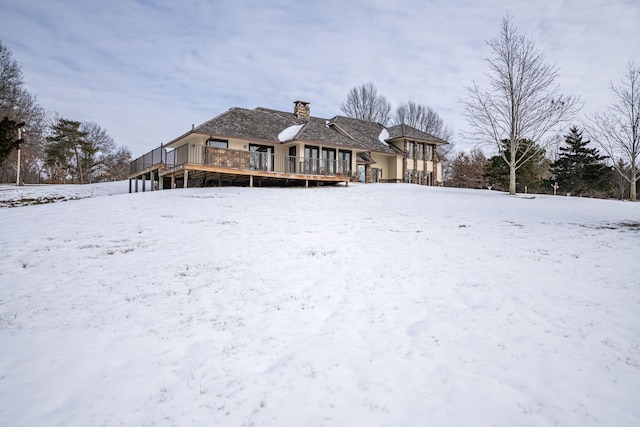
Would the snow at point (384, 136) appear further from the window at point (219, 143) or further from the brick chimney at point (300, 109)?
the window at point (219, 143)

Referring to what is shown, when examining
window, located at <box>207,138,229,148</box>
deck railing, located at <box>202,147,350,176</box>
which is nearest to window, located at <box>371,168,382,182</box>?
deck railing, located at <box>202,147,350,176</box>

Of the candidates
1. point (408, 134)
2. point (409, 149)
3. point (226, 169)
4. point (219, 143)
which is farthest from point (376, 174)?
point (226, 169)

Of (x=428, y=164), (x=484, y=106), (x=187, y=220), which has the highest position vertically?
(x=484, y=106)

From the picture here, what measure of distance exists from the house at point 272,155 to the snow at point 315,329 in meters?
9.60

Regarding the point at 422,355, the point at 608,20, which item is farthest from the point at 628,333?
the point at 608,20

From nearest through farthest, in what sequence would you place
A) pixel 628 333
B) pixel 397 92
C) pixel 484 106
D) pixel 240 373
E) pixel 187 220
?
pixel 240 373 → pixel 628 333 → pixel 187 220 → pixel 484 106 → pixel 397 92

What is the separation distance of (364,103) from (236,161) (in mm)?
30092

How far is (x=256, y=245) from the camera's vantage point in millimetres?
8102

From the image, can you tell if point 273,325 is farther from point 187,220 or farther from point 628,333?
point 187,220

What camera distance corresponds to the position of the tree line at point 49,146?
27.7 m

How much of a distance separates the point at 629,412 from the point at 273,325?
378 cm

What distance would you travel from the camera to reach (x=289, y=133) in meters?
23.6

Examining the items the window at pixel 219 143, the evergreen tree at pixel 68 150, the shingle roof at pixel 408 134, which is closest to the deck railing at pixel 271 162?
the window at pixel 219 143

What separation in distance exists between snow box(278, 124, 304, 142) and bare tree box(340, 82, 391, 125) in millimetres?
21232
